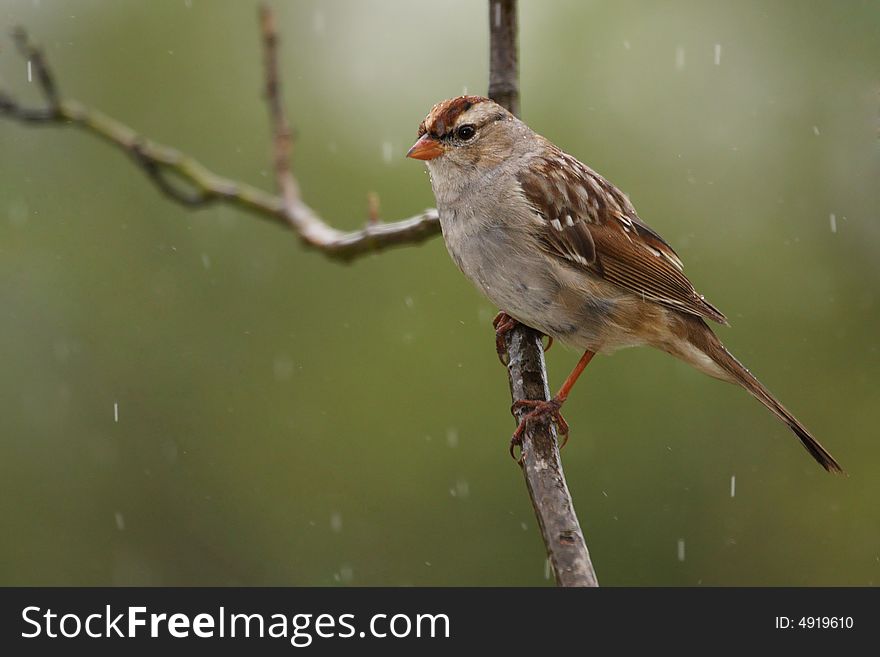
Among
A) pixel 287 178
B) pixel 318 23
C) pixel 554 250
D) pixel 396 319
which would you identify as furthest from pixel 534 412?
pixel 318 23

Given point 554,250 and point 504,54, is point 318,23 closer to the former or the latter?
point 504,54

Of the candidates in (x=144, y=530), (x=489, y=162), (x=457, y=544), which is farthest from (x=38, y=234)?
(x=489, y=162)

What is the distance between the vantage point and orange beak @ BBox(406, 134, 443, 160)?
14.6 ft

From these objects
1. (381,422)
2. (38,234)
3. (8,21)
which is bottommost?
(381,422)

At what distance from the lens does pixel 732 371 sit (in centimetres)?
461

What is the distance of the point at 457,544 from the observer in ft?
26.5

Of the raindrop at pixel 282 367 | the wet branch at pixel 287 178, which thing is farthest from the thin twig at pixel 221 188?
the raindrop at pixel 282 367

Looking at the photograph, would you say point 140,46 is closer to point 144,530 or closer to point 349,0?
point 349,0

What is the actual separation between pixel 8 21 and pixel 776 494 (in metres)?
6.44

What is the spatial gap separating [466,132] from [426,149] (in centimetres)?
18

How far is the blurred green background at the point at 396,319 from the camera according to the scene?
25.4ft

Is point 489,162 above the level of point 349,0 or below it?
below

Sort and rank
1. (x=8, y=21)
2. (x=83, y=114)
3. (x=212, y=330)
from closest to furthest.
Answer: (x=83, y=114), (x=8, y=21), (x=212, y=330)

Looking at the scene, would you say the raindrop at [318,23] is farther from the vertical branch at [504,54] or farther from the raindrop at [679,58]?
the vertical branch at [504,54]
